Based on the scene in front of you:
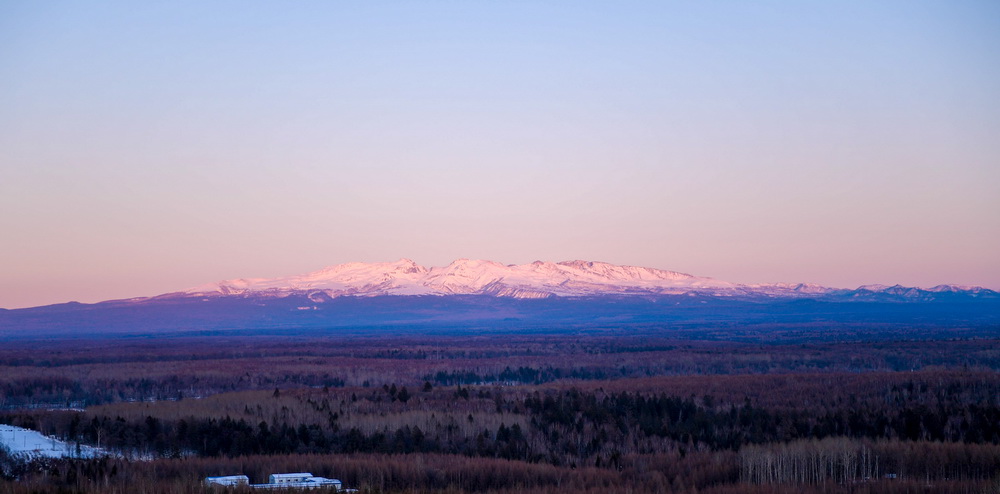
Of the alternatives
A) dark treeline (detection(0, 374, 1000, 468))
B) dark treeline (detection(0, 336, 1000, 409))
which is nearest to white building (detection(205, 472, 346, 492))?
dark treeline (detection(0, 374, 1000, 468))

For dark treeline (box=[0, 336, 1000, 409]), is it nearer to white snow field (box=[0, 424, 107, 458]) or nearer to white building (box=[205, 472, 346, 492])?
white snow field (box=[0, 424, 107, 458])

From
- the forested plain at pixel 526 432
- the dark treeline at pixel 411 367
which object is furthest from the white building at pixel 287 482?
the dark treeline at pixel 411 367

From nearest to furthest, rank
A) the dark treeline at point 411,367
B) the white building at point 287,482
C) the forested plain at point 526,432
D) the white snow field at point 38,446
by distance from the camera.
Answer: the white building at point 287,482 < the forested plain at point 526,432 < the white snow field at point 38,446 < the dark treeline at point 411,367

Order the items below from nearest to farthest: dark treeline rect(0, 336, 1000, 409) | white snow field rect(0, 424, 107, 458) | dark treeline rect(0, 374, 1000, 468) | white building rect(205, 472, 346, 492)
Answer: white building rect(205, 472, 346, 492) → white snow field rect(0, 424, 107, 458) → dark treeline rect(0, 374, 1000, 468) → dark treeline rect(0, 336, 1000, 409)

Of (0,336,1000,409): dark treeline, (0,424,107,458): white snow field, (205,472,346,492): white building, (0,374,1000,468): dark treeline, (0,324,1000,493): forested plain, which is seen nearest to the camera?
(205,472,346,492): white building

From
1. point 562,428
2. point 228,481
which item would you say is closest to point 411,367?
point 562,428

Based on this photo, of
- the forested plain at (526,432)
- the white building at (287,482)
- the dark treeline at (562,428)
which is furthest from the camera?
the dark treeline at (562,428)

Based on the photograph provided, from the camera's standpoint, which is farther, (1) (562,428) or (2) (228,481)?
(1) (562,428)

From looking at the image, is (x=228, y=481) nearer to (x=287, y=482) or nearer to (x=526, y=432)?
(x=287, y=482)

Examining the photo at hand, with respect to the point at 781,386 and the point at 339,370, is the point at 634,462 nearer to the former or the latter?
the point at 781,386

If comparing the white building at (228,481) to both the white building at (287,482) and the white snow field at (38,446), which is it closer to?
the white building at (287,482)

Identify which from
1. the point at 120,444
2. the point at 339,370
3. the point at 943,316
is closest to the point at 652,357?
the point at 339,370
